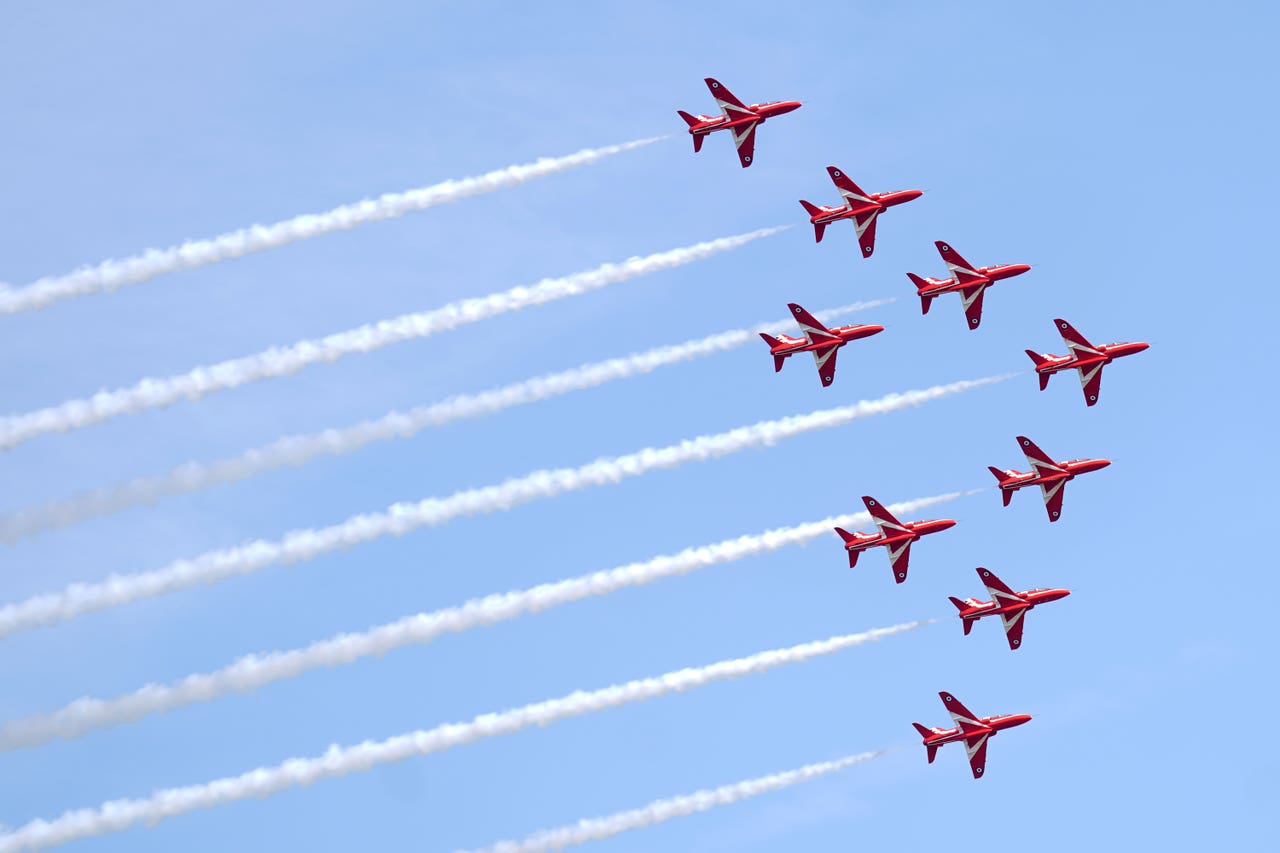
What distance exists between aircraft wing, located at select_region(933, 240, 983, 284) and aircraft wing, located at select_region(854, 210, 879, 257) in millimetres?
2850

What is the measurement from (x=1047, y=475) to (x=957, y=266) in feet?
30.6

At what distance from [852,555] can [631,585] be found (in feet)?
34.6

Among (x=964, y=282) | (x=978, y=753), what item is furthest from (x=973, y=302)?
(x=978, y=753)

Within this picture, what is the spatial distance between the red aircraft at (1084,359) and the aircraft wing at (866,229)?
8106mm

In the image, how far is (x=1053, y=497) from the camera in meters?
102

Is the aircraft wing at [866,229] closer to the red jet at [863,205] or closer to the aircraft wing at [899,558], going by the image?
the red jet at [863,205]

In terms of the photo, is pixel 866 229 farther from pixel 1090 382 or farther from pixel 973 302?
pixel 1090 382

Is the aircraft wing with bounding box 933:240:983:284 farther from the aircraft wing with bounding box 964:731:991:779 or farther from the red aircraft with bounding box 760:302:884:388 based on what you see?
the aircraft wing with bounding box 964:731:991:779

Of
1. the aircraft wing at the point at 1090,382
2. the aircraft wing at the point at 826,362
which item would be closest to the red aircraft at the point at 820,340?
the aircraft wing at the point at 826,362

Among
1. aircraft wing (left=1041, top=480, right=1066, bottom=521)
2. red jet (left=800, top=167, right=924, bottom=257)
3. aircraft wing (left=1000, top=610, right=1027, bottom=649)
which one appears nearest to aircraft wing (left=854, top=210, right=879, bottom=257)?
red jet (left=800, top=167, right=924, bottom=257)

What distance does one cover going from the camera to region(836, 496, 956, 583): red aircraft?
9819 cm


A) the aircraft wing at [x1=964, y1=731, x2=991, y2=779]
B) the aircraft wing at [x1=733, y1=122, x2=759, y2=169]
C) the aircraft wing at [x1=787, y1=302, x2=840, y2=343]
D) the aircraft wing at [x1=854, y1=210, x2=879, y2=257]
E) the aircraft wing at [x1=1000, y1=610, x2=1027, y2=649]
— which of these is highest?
the aircraft wing at [x1=733, y1=122, x2=759, y2=169]

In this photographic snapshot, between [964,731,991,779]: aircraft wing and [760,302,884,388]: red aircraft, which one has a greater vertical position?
[760,302,884,388]: red aircraft

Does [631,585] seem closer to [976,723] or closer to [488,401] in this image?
[488,401]
